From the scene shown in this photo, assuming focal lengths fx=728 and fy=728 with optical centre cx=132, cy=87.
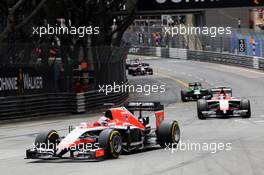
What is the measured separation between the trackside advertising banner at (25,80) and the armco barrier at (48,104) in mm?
281

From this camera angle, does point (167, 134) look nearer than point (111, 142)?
No

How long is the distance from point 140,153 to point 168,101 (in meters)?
22.7

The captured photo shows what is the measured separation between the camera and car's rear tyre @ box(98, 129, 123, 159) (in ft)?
49.3

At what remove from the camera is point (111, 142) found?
1512cm

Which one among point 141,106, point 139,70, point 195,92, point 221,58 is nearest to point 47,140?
point 141,106

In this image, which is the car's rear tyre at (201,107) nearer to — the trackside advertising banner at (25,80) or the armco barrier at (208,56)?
the trackside advertising banner at (25,80)

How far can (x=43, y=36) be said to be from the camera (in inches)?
1868

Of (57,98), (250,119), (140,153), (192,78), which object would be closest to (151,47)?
(192,78)

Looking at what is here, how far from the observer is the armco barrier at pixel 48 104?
29.1 meters

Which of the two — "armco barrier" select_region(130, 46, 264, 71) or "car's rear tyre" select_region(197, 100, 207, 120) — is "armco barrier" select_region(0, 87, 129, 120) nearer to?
"car's rear tyre" select_region(197, 100, 207, 120)

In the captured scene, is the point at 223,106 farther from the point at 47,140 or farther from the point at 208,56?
the point at 208,56

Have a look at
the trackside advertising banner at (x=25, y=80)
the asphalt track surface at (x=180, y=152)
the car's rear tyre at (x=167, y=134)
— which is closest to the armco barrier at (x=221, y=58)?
the asphalt track surface at (x=180, y=152)

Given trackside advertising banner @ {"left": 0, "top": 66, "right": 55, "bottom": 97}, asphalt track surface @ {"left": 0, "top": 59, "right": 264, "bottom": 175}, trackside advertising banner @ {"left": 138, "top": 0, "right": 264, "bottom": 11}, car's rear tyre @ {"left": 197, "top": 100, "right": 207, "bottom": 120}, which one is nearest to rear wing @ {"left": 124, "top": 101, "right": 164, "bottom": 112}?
asphalt track surface @ {"left": 0, "top": 59, "right": 264, "bottom": 175}

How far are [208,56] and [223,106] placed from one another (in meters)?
45.9
